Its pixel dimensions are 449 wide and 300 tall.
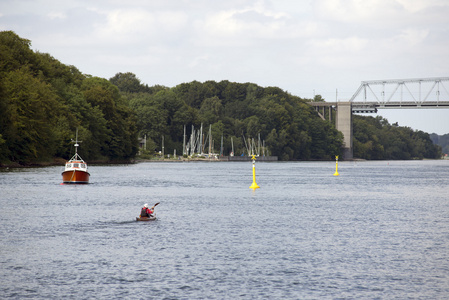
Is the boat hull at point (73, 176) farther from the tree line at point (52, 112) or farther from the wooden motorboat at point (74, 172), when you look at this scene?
the tree line at point (52, 112)

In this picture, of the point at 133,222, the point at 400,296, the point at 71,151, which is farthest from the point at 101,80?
the point at 400,296

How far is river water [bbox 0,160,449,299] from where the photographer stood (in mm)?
22062

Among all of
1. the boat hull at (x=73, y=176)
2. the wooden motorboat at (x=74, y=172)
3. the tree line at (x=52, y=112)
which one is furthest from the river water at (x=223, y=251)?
the tree line at (x=52, y=112)

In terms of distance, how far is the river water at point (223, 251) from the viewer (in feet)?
72.4

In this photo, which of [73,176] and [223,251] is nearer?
[223,251]

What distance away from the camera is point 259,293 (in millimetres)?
21484

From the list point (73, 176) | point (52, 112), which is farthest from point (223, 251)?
point (52, 112)

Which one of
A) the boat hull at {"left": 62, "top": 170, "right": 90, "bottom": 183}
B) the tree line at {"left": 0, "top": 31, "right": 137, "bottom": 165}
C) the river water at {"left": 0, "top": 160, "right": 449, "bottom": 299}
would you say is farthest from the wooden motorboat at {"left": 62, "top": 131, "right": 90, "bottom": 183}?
the tree line at {"left": 0, "top": 31, "right": 137, "bottom": 165}

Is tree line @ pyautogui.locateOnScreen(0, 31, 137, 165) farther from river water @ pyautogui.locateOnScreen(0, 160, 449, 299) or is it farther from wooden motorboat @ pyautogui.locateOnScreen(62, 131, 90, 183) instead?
river water @ pyautogui.locateOnScreen(0, 160, 449, 299)

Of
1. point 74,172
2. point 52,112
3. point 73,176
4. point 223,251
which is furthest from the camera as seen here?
point 52,112

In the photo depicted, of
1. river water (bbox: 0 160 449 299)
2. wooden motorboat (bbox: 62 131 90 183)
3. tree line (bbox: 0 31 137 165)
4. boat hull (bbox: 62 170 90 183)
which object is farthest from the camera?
tree line (bbox: 0 31 137 165)

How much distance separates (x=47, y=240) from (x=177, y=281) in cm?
1199

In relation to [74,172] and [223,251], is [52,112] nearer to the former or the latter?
[74,172]

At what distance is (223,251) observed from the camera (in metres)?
29.5
